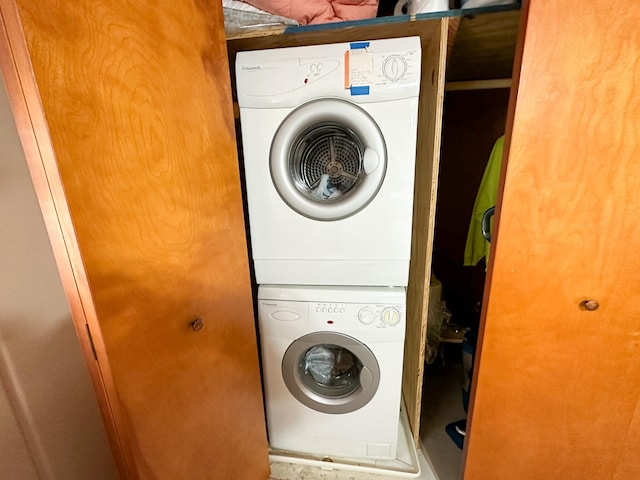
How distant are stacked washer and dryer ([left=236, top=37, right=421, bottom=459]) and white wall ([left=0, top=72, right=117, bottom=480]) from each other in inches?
23.8

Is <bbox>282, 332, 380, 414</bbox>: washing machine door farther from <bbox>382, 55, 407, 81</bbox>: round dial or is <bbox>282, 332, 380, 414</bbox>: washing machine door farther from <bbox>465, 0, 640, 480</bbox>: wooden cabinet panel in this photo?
<bbox>382, 55, 407, 81</bbox>: round dial

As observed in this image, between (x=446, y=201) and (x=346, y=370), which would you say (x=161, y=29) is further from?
(x=446, y=201)

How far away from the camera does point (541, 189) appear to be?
850mm

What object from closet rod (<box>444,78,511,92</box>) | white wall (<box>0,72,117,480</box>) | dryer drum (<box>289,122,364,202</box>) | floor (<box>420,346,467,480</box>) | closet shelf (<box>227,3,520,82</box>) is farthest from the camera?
floor (<box>420,346,467,480</box>)

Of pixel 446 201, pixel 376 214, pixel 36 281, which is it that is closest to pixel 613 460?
pixel 376 214

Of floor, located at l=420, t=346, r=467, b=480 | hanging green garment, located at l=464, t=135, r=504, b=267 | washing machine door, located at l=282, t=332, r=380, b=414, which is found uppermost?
hanging green garment, located at l=464, t=135, r=504, b=267

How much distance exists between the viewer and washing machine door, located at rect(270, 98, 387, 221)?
1090 mm

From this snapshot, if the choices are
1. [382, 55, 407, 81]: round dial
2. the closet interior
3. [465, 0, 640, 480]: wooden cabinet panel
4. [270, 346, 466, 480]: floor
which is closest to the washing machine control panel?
the closet interior

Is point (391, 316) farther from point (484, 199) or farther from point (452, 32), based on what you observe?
point (452, 32)

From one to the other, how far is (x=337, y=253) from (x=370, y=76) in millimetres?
592

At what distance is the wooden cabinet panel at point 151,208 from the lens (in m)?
0.54

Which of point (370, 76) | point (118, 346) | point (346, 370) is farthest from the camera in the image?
point (346, 370)

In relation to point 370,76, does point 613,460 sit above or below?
below

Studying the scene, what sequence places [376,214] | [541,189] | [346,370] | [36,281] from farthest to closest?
1. [346,370]
2. [376,214]
3. [541,189]
4. [36,281]
